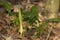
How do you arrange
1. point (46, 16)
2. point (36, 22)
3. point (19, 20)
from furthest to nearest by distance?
point (46, 16) → point (36, 22) → point (19, 20)

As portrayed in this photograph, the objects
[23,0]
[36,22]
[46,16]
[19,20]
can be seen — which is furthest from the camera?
[23,0]

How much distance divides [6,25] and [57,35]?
93cm

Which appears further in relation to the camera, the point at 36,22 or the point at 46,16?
the point at 46,16

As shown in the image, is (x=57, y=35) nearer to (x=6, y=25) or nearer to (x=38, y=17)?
(x=38, y=17)

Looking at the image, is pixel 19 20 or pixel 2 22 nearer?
pixel 19 20

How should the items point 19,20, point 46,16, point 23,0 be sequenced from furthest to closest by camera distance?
point 23,0 < point 46,16 < point 19,20

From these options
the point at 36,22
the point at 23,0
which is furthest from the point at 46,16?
the point at 23,0

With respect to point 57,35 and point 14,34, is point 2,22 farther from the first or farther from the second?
point 57,35

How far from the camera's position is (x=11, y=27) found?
406cm

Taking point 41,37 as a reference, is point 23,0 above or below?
above

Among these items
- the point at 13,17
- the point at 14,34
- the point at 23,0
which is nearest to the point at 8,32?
the point at 14,34

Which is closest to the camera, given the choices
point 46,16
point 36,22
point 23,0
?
point 36,22

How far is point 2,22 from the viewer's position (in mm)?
4199

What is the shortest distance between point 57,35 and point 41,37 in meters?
0.34
